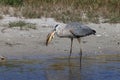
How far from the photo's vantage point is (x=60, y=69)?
30.2 feet

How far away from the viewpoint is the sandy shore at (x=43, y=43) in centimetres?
1086

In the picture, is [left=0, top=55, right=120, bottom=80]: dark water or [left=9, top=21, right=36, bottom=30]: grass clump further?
[left=9, top=21, right=36, bottom=30]: grass clump

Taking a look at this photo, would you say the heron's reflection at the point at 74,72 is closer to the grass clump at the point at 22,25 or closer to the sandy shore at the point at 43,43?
the sandy shore at the point at 43,43

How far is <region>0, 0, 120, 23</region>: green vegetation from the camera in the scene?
46.0 feet

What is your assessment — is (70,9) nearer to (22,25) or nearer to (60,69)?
(22,25)

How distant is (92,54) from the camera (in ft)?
35.8

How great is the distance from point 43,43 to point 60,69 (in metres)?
2.48

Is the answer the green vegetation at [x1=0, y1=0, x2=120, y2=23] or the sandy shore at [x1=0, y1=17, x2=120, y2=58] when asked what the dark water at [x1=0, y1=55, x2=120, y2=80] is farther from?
the green vegetation at [x1=0, y1=0, x2=120, y2=23]

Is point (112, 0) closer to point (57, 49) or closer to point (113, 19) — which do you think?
point (113, 19)

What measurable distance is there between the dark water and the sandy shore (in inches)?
27.8

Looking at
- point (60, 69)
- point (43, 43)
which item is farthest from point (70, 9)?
point (60, 69)

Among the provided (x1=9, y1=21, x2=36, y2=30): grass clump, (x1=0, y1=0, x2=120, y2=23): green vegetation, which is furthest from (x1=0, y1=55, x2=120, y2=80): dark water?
(x1=0, y1=0, x2=120, y2=23): green vegetation

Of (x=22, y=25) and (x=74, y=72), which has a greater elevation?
(x=22, y=25)

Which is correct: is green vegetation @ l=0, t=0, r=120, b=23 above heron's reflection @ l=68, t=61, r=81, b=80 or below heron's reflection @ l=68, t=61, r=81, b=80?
above
